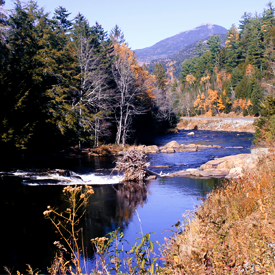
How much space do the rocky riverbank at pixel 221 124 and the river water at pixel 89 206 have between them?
110ft

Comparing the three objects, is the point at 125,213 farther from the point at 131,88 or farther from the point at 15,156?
the point at 131,88

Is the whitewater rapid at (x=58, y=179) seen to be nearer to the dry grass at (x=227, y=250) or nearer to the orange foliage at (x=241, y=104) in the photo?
the dry grass at (x=227, y=250)

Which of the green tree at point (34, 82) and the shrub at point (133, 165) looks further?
the green tree at point (34, 82)

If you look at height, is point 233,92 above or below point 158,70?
below

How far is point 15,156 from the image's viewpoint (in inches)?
695

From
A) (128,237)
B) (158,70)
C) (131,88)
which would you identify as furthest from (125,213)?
(158,70)

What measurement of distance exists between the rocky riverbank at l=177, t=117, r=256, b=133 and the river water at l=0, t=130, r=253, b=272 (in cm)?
3347

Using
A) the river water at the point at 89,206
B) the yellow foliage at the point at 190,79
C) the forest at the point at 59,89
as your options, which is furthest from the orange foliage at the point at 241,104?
the river water at the point at 89,206

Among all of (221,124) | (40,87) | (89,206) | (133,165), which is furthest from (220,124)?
(89,206)

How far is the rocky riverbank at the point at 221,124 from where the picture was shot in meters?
45.7

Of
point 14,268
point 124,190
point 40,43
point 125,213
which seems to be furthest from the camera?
point 40,43

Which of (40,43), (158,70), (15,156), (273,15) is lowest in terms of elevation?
(15,156)

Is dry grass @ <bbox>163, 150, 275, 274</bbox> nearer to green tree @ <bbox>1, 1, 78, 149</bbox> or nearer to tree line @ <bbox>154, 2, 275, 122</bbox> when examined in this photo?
green tree @ <bbox>1, 1, 78, 149</bbox>

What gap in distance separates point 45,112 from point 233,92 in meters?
57.6
